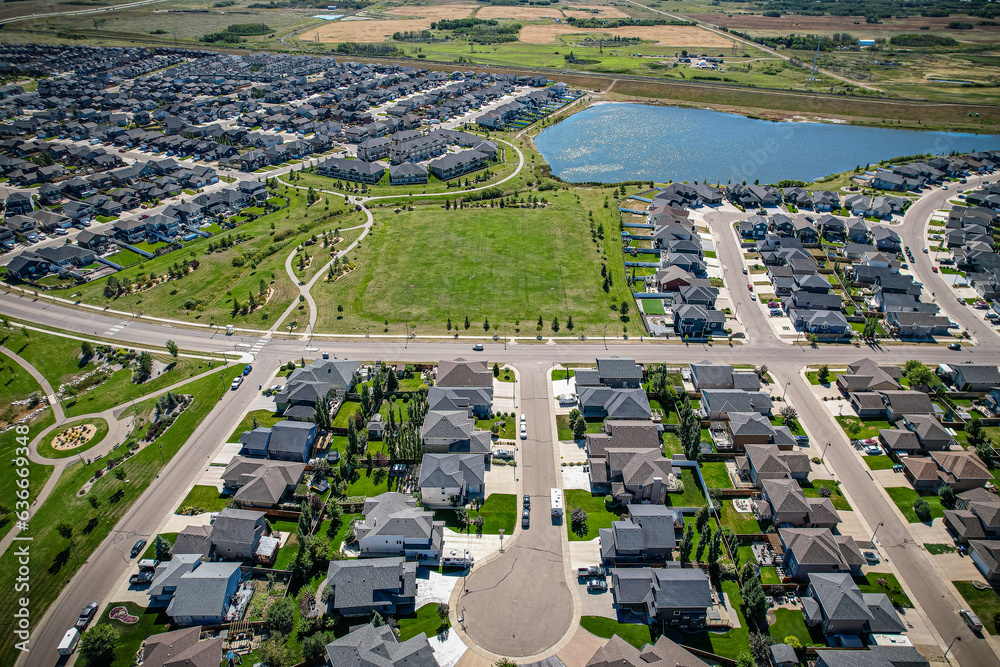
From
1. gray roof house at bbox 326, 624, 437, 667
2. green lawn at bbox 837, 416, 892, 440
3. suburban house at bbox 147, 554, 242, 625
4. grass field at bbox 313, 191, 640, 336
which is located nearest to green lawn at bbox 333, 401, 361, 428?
grass field at bbox 313, 191, 640, 336

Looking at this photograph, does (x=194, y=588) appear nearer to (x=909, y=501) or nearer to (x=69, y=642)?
(x=69, y=642)

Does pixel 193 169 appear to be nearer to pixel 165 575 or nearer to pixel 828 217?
pixel 165 575

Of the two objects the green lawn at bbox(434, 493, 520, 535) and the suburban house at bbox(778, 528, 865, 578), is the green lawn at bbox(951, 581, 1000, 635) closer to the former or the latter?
the suburban house at bbox(778, 528, 865, 578)

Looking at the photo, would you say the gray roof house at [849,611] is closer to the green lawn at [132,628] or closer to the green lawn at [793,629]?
the green lawn at [793,629]

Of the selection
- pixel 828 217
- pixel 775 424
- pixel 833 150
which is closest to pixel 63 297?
pixel 775 424

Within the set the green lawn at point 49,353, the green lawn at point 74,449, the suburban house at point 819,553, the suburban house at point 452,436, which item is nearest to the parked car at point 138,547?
the green lawn at point 74,449

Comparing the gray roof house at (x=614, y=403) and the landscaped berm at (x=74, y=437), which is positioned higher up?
the gray roof house at (x=614, y=403)
